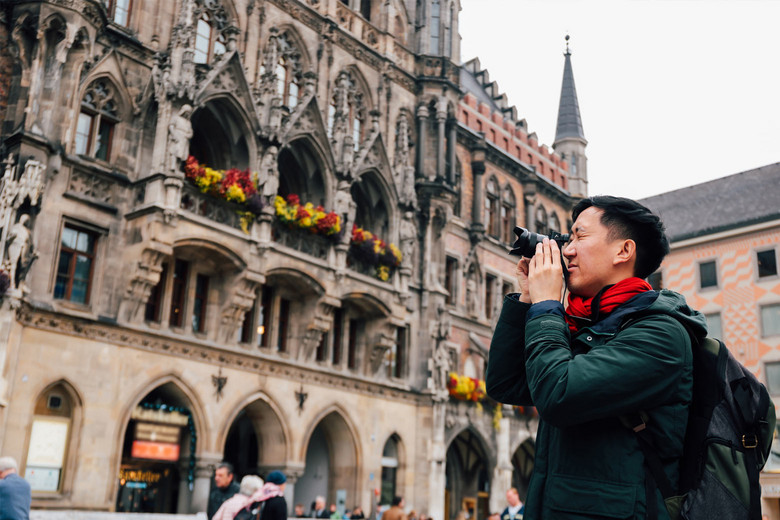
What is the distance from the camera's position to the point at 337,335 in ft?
77.3

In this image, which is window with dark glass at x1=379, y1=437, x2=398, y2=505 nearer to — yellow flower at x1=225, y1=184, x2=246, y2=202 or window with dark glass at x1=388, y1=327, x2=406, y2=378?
window with dark glass at x1=388, y1=327, x2=406, y2=378

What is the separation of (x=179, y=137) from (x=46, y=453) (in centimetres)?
708

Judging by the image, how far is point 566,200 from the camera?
35812mm

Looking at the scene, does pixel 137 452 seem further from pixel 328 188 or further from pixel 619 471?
pixel 619 471

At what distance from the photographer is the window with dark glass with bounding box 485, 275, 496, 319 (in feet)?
99.6

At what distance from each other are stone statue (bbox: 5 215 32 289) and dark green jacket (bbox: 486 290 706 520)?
49.8 feet

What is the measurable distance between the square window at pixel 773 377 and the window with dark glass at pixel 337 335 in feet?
59.4

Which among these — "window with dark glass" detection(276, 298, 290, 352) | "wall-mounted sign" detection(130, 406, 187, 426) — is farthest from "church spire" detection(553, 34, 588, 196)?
"wall-mounted sign" detection(130, 406, 187, 426)

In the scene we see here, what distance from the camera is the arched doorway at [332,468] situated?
2256 cm

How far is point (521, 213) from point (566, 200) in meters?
3.91

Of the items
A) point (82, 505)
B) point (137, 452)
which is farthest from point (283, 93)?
point (82, 505)

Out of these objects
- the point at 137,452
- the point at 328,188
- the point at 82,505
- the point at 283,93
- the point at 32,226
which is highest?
the point at 283,93

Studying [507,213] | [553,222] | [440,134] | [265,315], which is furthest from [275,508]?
[553,222]

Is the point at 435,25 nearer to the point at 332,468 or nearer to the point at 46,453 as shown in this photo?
the point at 332,468
